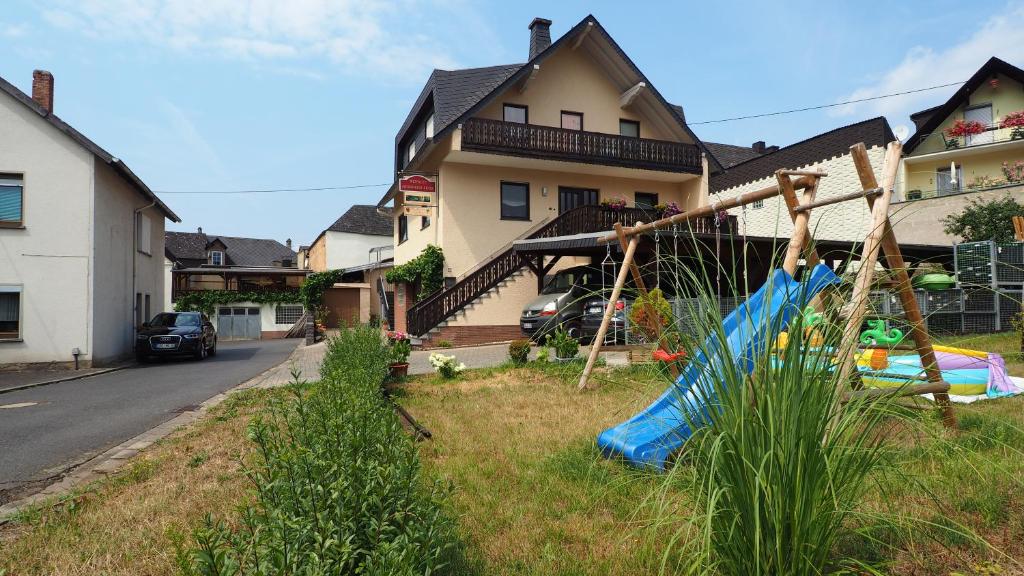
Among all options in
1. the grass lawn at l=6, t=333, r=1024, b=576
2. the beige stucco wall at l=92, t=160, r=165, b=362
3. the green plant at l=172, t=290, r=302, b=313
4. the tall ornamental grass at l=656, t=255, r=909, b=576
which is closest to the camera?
the tall ornamental grass at l=656, t=255, r=909, b=576

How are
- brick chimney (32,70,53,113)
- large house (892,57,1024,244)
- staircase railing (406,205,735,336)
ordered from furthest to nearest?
large house (892,57,1024,244)
brick chimney (32,70,53,113)
staircase railing (406,205,735,336)

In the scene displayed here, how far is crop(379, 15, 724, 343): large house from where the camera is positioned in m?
18.2

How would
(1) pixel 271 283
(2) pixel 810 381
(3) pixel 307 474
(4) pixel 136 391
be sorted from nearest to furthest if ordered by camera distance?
(2) pixel 810 381 < (3) pixel 307 474 < (4) pixel 136 391 < (1) pixel 271 283

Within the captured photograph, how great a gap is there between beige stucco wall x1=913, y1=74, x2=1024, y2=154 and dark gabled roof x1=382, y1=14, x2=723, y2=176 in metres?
13.0

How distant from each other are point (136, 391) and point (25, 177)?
8.77m

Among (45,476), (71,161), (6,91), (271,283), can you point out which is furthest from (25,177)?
(271,283)

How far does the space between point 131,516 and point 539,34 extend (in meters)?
23.9

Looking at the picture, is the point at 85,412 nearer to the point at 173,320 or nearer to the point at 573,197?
the point at 173,320

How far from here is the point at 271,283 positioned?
126 ft

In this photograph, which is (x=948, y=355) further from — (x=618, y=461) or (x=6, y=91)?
(x=6, y=91)

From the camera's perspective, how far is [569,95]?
2150 cm

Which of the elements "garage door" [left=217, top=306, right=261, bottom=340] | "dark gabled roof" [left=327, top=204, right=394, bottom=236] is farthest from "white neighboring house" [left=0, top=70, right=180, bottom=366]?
"dark gabled roof" [left=327, top=204, right=394, bottom=236]

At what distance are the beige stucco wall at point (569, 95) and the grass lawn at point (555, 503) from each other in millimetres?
17140

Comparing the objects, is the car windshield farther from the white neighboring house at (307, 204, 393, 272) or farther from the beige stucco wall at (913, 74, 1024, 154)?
the beige stucco wall at (913, 74, 1024, 154)
